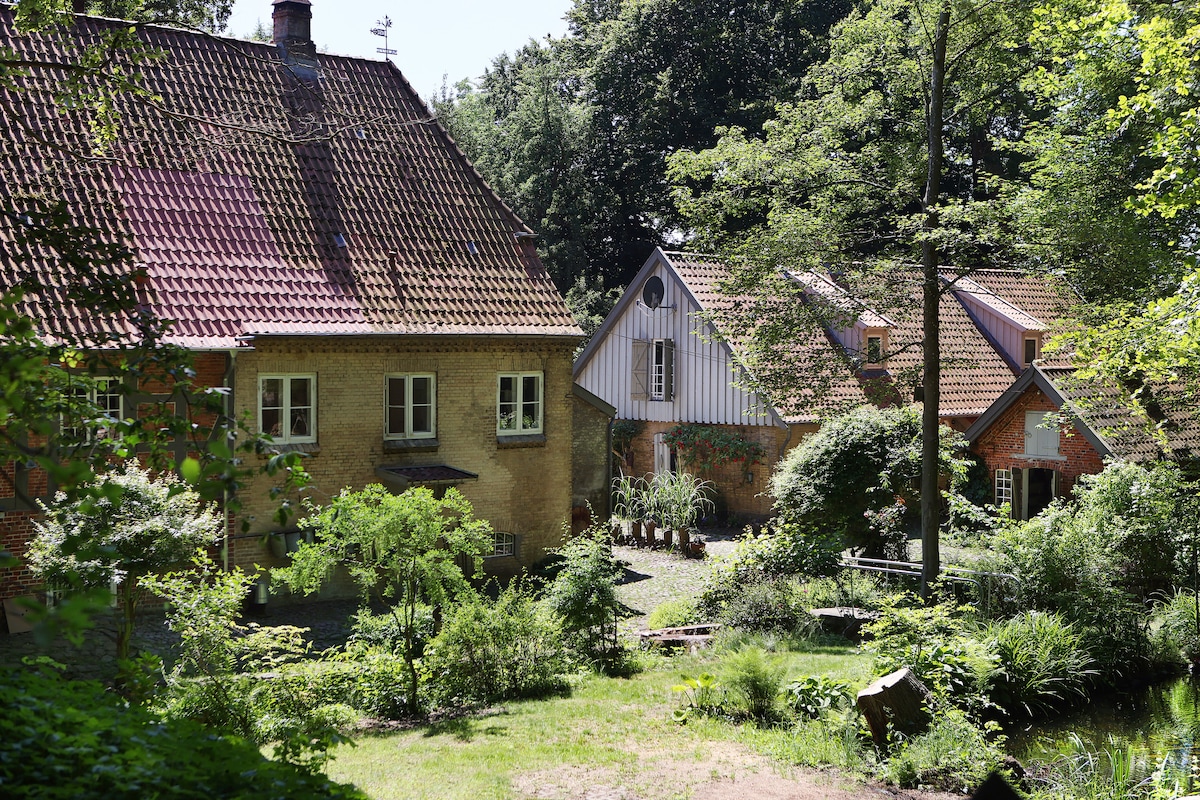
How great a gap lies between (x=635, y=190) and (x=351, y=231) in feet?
82.8

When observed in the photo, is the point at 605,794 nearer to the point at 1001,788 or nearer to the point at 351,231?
the point at 1001,788

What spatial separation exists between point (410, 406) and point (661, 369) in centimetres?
1154

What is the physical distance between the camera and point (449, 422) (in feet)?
66.5

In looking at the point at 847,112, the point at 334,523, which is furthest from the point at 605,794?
the point at 847,112

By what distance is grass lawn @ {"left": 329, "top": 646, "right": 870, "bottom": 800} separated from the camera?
9219mm

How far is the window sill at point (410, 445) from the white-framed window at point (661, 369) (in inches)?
436

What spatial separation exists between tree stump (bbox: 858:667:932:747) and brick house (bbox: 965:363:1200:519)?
39.7 feet

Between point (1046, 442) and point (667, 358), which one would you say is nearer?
point (1046, 442)

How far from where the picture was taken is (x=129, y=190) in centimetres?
1823

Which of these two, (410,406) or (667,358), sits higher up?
(667,358)

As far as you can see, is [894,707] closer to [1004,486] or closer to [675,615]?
[675,615]

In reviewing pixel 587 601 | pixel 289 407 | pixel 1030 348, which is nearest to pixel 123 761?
pixel 587 601

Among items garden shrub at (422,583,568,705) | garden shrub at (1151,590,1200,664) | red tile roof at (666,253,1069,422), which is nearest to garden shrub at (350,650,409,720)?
garden shrub at (422,583,568,705)

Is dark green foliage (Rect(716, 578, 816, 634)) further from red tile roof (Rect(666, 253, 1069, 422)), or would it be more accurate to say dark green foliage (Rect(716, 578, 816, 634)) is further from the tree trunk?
red tile roof (Rect(666, 253, 1069, 422))
